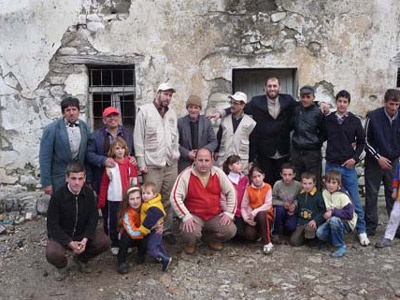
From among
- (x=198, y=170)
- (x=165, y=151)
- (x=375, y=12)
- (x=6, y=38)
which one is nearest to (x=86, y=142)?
(x=165, y=151)

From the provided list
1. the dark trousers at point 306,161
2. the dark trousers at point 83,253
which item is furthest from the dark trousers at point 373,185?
the dark trousers at point 83,253

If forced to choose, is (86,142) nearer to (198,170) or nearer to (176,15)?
(198,170)

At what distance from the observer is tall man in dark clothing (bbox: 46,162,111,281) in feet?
14.2

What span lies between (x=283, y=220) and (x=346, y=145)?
109 cm

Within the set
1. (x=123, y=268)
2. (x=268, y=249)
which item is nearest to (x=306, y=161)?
(x=268, y=249)

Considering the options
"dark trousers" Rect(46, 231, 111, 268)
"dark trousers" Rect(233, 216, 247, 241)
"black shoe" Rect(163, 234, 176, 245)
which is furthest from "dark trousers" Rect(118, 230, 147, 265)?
"dark trousers" Rect(233, 216, 247, 241)

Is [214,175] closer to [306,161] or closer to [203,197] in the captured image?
[203,197]

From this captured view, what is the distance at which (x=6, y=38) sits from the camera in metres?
6.05

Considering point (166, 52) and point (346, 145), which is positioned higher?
point (166, 52)

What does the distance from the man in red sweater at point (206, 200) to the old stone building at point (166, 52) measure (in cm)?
165

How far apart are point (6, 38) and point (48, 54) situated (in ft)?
1.85

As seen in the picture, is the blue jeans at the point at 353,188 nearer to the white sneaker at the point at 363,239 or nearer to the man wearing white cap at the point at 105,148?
the white sneaker at the point at 363,239

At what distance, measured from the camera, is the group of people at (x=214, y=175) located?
180 inches

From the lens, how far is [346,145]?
17.3 ft
